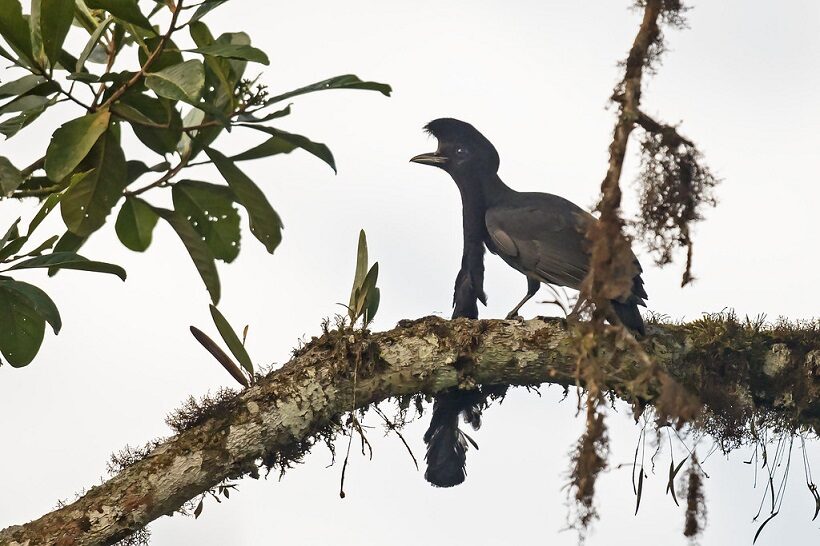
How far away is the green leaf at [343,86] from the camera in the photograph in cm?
317

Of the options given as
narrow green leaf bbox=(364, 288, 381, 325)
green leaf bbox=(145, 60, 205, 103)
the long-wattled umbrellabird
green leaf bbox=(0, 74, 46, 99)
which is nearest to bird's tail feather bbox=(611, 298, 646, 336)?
the long-wattled umbrellabird

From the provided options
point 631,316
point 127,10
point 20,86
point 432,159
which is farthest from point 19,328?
point 432,159

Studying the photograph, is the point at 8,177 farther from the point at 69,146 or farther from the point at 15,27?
the point at 15,27

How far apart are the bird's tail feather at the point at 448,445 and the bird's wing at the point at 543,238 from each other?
0.84 metres

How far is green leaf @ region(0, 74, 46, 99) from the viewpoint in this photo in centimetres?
310

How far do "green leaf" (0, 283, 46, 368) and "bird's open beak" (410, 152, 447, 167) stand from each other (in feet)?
8.14

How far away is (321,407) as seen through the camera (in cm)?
357

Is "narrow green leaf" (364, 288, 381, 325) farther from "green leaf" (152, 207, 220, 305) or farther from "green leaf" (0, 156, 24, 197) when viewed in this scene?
"green leaf" (0, 156, 24, 197)

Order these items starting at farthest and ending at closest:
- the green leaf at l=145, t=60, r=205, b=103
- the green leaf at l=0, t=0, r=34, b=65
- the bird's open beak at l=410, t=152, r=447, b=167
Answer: the bird's open beak at l=410, t=152, r=447, b=167 → the green leaf at l=0, t=0, r=34, b=65 → the green leaf at l=145, t=60, r=205, b=103

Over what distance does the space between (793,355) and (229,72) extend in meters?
2.15

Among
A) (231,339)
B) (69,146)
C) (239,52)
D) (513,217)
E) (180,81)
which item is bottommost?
(231,339)

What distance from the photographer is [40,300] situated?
3.10m

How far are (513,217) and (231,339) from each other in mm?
1612

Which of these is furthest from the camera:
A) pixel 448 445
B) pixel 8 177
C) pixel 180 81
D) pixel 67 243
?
pixel 448 445
